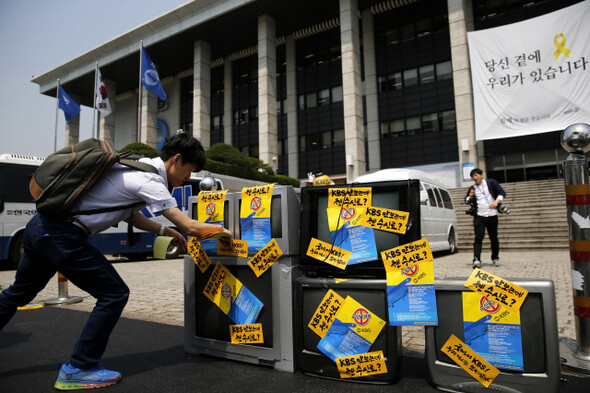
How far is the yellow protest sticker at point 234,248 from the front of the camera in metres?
2.90

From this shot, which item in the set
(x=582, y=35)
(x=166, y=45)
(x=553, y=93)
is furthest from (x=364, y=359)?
(x=166, y=45)

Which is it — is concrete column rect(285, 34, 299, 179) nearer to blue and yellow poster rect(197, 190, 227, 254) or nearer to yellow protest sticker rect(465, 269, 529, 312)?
blue and yellow poster rect(197, 190, 227, 254)

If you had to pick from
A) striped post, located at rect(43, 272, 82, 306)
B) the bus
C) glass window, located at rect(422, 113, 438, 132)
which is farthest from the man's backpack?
glass window, located at rect(422, 113, 438, 132)

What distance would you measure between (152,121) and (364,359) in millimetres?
38092

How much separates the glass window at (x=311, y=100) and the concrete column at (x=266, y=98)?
412cm

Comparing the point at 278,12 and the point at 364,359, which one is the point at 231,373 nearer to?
the point at 364,359

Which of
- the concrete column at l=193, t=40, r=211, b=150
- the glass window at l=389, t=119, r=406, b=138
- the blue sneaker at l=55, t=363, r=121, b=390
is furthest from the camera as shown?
the concrete column at l=193, t=40, r=211, b=150

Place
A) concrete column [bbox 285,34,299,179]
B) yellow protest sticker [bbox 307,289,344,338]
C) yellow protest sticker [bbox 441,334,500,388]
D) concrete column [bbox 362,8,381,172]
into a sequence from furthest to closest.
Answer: concrete column [bbox 285,34,299,179] < concrete column [bbox 362,8,381,172] < yellow protest sticker [bbox 307,289,344,338] < yellow protest sticker [bbox 441,334,500,388]

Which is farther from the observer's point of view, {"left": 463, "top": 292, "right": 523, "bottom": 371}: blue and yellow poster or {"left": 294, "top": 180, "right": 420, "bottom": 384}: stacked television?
{"left": 294, "top": 180, "right": 420, "bottom": 384}: stacked television

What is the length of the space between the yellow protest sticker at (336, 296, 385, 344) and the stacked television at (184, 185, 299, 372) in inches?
16.7

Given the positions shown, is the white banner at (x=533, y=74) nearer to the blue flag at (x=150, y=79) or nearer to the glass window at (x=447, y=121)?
the glass window at (x=447, y=121)

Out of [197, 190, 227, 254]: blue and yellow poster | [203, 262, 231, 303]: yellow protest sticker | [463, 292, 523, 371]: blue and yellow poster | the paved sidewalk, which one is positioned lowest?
the paved sidewalk

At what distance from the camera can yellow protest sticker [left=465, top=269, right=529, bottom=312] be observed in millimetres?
2199

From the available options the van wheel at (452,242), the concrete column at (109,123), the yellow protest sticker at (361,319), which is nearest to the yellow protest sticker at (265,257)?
the yellow protest sticker at (361,319)
